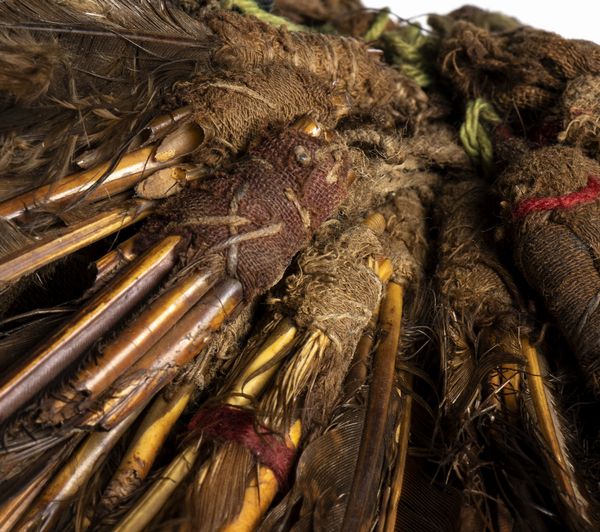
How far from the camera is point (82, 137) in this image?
91cm

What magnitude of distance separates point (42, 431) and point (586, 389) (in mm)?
794

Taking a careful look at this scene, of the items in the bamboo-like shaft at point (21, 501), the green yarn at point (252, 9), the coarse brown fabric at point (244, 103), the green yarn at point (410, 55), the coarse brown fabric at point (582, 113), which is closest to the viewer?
the bamboo-like shaft at point (21, 501)

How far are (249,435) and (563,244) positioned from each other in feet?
1.96

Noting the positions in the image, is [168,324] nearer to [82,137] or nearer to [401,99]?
[82,137]

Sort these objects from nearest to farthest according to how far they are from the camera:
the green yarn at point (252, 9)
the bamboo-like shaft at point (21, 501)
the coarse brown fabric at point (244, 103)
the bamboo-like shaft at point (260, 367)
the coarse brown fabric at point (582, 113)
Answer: the bamboo-like shaft at point (21, 501) → the bamboo-like shaft at point (260, 367) → the coarse brown fabric at point (244, 103) → the coarse brown fabric at point (582, 113) → the green yarn at point (252, 9)

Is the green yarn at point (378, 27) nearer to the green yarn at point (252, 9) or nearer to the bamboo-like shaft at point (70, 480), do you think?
the green yarn at point (252, 9)

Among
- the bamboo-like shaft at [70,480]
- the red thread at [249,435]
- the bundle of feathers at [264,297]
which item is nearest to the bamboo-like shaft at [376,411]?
the bundle of feathers at [264,297]

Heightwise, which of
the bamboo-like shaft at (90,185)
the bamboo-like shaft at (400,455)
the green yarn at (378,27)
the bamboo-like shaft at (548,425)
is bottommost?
the bamboo-like shaft at (400,455)

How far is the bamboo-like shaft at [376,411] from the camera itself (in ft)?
2.65

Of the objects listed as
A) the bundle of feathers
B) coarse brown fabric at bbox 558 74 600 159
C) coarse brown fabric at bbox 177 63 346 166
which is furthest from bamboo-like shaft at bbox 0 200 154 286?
coarse brown fabric at bbox 558 74 600 159

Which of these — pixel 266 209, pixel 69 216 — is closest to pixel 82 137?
pixel 69 216

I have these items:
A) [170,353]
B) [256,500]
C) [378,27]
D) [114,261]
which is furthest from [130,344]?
[378,27]

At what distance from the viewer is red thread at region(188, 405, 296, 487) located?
0.79m

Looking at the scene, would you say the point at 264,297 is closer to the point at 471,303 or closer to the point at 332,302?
the point at 332,302
